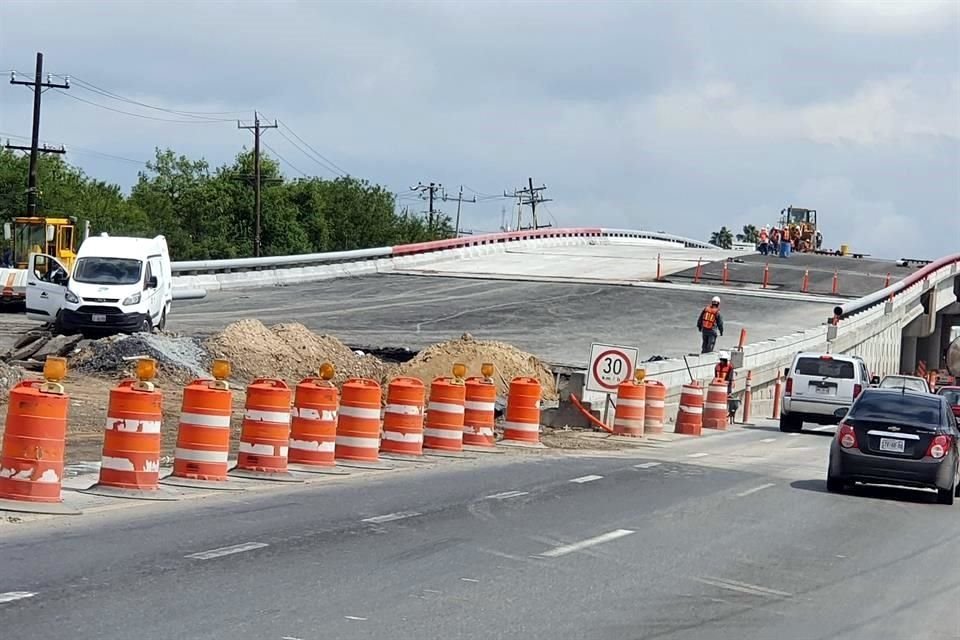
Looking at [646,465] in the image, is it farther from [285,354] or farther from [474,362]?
[285,354]

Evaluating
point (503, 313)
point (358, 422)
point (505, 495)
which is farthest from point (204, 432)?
point (503, 313)

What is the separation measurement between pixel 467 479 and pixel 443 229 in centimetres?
14258

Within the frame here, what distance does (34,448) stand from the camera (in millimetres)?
12734

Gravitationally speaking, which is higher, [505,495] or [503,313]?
[503,313]

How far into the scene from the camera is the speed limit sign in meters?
A: 27.2

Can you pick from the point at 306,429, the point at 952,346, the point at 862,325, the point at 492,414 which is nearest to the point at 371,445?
the point at 306,429

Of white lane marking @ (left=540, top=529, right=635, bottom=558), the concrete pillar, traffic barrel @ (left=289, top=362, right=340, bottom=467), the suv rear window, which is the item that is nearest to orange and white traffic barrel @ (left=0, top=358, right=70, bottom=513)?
white lane marking @ (left=540, top=529, right=635, bottom=558)

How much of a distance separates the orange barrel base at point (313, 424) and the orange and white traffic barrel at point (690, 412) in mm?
12463

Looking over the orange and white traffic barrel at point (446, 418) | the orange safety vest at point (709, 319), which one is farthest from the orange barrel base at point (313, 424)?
the orange safety vest at point (709, 319)

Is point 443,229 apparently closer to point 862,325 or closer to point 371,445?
point 862,325

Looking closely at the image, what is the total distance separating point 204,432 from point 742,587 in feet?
21.1

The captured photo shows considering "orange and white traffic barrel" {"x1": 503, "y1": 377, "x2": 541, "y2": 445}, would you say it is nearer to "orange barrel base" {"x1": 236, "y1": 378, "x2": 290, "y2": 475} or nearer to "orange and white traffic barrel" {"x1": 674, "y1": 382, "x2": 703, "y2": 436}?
"orange and white traffic barrel" {"x1": 674, "y1": 382, "x2": 703, "y2": 436}

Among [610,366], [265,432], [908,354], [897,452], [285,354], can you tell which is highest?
[908,354]

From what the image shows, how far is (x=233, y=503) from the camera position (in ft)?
46.5
